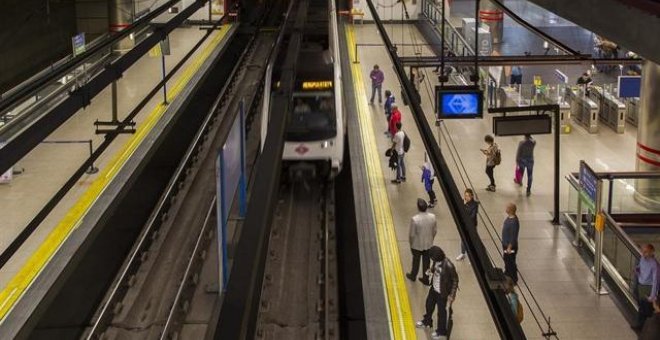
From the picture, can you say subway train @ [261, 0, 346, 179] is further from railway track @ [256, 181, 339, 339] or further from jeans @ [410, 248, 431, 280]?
jeans @ [410, 248, 431, 280]

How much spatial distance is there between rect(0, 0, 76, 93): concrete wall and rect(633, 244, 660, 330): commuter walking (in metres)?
11.3

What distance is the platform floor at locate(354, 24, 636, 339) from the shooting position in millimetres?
9336

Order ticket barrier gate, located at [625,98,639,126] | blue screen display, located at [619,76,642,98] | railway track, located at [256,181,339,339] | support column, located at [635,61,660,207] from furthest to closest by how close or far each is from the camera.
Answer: ticket barrier gate, located at [625,98,639,126]
blue screen display, located at [619,76,642,98]
support column, located at [635,61,660,207]
railway track, located at [256,181,339,339]

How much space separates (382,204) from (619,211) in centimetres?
356

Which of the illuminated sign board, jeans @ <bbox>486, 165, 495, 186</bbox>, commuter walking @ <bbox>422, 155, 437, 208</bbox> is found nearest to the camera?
commuter walking @ <bbox>422, 155, 437, 208</bbox>

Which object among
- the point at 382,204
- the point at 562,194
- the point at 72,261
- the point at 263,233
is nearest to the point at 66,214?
the point at 72,261

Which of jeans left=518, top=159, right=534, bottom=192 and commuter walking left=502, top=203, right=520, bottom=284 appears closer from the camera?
commuter walking left=502, top=203, right=520, bottom=284

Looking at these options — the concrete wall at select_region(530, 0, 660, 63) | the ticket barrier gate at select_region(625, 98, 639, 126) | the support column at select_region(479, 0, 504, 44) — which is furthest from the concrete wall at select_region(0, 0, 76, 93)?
the support column at select_region(479, 0, 504, 44)

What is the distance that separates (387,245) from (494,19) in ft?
69.5

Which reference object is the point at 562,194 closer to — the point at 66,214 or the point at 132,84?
the point at 66,214

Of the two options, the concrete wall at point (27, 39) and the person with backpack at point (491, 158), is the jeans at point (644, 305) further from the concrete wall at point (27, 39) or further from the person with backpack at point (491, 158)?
the concrete wall at point (27, 39)

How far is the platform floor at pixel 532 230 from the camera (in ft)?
30.6

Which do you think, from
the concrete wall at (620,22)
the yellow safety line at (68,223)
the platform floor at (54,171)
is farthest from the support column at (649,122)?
the platform floor at (54,171)

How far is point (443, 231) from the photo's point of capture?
12.1m
